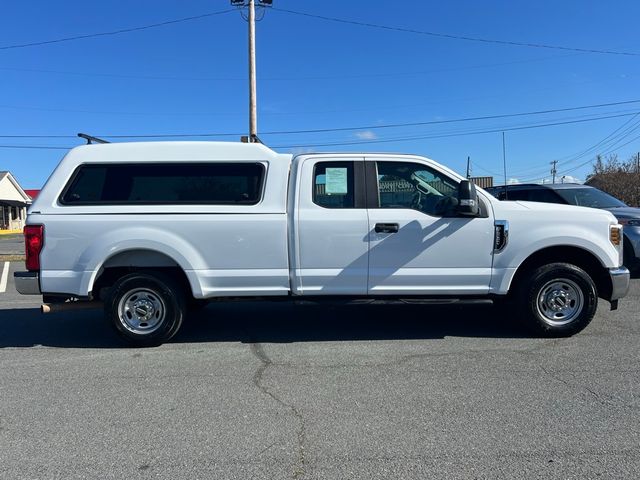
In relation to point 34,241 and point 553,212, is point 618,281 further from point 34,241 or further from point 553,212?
point 34,241

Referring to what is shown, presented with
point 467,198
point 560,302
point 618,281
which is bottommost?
point 560,302

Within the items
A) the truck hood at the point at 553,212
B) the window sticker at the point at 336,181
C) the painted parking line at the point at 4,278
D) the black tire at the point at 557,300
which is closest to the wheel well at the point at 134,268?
the window sticker at the point at 336,181

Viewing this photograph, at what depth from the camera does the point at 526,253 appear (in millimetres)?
5625

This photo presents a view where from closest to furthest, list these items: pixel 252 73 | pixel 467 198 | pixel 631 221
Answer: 1. pixel 467 198
2. pixel 631 221
3. pixel 252 73

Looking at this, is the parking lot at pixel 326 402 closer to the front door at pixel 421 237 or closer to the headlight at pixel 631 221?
the front door at pixel 421 237

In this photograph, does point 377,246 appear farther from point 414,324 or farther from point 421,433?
point 421,433

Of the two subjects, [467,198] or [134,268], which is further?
[134,268]

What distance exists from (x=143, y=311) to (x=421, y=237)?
3159 mm

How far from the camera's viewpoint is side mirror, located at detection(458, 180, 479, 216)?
211 inches

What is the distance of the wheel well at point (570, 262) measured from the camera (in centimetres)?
580

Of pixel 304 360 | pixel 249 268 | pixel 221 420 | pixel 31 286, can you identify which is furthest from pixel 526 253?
pixel 31 286

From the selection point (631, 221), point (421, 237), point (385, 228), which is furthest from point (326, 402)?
point (631, 221)

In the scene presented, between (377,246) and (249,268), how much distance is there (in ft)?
4.64

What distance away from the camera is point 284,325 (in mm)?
6637
